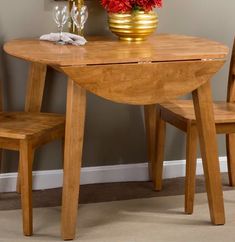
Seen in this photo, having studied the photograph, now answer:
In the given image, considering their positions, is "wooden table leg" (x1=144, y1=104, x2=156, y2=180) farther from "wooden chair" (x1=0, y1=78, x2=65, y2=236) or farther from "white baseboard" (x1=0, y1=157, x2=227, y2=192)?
"wooden chair" (x1=0, y1=78, x2=65, y2=236)

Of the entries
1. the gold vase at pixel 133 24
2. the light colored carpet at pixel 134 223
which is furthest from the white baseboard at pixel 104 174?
the gold vase at pixel 133 24

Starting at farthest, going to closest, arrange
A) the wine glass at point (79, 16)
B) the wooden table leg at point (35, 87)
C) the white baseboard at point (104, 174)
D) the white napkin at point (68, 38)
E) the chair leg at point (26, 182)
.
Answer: the white baseboard at point (104, 174) < the wooden table leg at point (35, 87) < the wine glass at point (79, 16) < the white napkin at point (68, 38) < the chair leg at point (26, 182)

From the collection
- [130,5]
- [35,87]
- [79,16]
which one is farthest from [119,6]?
[35,87]

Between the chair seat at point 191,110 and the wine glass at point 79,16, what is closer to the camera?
the chair seat at point 191,110

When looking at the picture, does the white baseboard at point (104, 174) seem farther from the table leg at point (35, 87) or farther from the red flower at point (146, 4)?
the red flower at point (146, 4)

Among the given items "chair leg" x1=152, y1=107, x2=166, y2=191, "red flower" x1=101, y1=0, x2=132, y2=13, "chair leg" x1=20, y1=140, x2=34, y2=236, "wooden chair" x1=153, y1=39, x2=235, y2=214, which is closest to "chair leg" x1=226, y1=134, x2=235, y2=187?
"wooden chair" x1=153, y1=39, x2=235, y2=214

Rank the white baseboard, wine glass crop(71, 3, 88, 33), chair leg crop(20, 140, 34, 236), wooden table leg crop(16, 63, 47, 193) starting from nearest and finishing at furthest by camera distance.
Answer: chair leg crop(20, 140, 34, 236)
wine glass crop(71, 3, 88, 33)
wooden table leg crop(16, 63, 47, 193)
the white baseboard

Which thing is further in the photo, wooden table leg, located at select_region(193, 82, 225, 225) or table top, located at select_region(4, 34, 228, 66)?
wooden table leg, located at select_region(193, 82, 225, 225)

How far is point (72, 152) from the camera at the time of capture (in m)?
2.74

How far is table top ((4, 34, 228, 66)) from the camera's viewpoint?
2.63 metres

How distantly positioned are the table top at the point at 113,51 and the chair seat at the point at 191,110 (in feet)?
1.08

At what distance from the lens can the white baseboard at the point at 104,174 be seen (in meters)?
3.43

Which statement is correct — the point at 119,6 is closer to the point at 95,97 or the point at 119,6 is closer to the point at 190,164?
the point at 95,97

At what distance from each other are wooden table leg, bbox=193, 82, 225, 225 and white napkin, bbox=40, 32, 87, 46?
1.91 ft
